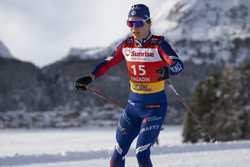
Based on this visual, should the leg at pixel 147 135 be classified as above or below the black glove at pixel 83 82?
below

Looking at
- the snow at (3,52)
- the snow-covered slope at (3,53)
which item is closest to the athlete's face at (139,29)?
the snow-covered slope at (3,53)

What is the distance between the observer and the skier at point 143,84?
670 centimetres

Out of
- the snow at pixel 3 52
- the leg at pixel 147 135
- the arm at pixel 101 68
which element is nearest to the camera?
the leg at pixel 147 135

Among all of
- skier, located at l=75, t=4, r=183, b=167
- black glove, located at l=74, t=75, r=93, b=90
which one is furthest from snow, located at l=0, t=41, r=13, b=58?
skier, located at l=75, t=4, r=183, b=167

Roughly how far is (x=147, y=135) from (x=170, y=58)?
33.6 inches

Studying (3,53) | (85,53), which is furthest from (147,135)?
(3,53)

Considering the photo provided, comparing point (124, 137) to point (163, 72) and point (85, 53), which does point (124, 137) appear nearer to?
point (163, 72)

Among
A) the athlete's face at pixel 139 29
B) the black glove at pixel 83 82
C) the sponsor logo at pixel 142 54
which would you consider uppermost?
the athlete's face at pixel 139 29

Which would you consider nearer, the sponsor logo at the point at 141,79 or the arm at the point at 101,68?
the sponsor logo at the point at 141,79

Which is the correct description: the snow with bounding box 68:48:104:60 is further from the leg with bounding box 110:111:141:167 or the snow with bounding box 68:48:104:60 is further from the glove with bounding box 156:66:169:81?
the glove with bounding box 156:66:169:81

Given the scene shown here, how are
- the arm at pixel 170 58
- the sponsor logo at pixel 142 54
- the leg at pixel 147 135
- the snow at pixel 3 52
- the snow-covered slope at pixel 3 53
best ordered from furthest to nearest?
the snow at pixel 3 52, the snow-covered slope at pixel 3 53, the sponsor logo at pixel 142 54, the leg at pixel 147 135, the arm at pixel 170 58

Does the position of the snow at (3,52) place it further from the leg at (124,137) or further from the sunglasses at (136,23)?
the sunglasses at (136,23)

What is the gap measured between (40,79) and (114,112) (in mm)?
46374

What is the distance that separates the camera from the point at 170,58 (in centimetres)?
664
